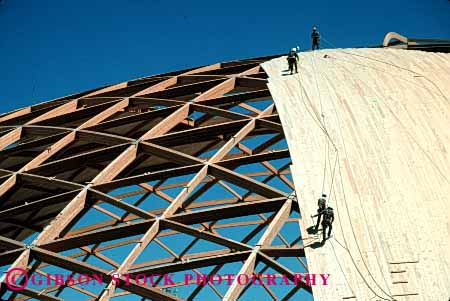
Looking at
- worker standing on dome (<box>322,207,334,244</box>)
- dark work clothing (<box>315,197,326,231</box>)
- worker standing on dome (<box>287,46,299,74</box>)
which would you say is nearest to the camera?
worker standing on dome (<box>322,207,334,244</box>)

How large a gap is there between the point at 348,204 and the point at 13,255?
9150 millimetres

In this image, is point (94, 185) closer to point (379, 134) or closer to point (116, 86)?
point (379, 134)

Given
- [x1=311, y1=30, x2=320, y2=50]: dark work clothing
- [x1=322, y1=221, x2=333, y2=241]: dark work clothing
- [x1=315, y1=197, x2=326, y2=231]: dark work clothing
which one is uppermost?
[x1=311, y1=30, x2=320, y2=50]: dark work clothing

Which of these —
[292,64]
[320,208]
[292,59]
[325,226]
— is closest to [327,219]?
[325,226]

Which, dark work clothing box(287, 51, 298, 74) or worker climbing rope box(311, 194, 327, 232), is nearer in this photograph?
worker climbing rope box(311, 194, 327, 232)

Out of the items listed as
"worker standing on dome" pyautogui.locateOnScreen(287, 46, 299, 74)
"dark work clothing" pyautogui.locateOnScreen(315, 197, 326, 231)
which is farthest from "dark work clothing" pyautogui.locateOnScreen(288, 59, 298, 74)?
"dark work clothing" pyautogui.locateOnScreen(315, 197, 326, 231)

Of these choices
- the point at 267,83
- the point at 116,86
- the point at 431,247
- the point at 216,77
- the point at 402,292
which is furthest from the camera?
the point at 116,86

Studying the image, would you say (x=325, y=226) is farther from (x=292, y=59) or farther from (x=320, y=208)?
(x=292, y=59)

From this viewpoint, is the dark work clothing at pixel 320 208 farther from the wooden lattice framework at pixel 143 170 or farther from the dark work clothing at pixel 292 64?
the dark work clothing at pixel 292 64

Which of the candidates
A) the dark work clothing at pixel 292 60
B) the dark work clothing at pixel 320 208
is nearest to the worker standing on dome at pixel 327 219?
the dark work clothing at pixel 320 208

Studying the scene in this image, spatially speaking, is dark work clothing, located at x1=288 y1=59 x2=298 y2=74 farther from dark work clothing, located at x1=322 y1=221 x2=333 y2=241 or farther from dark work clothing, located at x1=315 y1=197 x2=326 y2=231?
dark work clothing, located at x1=322 y1=221 x2=333 y2=241

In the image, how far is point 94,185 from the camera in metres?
20.9

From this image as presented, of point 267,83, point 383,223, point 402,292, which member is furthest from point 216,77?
point 402,292

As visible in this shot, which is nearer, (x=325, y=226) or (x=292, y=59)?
(x=325, y=226)
